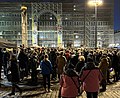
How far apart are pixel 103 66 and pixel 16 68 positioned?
13.2 ft

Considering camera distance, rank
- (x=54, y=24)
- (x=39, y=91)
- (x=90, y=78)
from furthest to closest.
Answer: (x=54, y=24) → (x=39, y=91) → (x=90, y=78)

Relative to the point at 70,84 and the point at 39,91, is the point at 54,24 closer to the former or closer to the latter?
the point at 39,91

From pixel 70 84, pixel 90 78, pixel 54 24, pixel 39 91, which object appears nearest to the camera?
pixel 70 84

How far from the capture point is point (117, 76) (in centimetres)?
1823

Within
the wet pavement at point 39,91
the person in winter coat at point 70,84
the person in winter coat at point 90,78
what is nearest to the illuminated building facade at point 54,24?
the wet pavement at point 39,91

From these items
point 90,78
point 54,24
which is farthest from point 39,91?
point 54,24

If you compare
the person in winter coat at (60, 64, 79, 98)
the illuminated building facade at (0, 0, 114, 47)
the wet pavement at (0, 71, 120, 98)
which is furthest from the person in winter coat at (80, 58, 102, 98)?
the illuminated building facade at (0, 0, 114, 47)

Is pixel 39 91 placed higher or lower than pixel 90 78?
lower

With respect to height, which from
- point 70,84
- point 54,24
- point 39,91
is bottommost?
point 39,91

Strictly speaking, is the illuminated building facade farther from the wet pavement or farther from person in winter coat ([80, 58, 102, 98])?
person in winter coat ([80, 58, 102, 98])

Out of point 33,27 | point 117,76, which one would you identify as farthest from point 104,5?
point 117,76

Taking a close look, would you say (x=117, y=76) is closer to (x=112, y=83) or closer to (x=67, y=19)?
(x=112, y=83)

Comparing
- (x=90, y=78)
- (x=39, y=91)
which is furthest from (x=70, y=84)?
(x=39, y=91)

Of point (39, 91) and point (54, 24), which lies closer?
point (39, 91)
